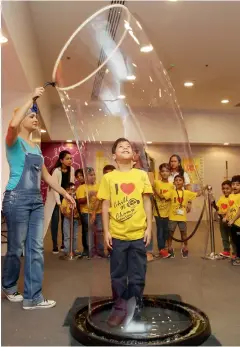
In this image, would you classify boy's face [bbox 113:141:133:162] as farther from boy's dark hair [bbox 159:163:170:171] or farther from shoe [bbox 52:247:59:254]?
shoe [bbox 52:247:59:254]

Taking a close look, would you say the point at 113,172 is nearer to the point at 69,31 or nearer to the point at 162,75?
the point at 162,75

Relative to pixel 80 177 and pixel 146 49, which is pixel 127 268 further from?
pixel 80 177

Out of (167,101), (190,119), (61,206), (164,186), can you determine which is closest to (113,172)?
(164,186)

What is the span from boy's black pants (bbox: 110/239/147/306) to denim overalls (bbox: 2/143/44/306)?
607mm

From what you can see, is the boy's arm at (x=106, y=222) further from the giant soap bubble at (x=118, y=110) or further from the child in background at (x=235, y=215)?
the child in background at (x=235, y=215)

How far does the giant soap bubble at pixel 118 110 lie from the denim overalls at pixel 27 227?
16.7 inches

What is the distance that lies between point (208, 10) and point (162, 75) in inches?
87.7

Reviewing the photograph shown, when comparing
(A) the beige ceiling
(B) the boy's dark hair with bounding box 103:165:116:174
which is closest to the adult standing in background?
(A) the beige ceiling

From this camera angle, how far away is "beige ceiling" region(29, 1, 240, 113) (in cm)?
382

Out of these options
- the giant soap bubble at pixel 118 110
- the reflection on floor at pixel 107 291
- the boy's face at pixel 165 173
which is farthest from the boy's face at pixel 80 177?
the boy's face at pixel 165 173

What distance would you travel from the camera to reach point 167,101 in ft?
7.01

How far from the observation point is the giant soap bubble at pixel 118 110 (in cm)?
194

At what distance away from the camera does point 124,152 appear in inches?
79.9

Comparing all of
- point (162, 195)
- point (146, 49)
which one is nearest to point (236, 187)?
point (162, 195)
